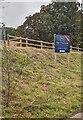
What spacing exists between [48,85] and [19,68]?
4.25ft

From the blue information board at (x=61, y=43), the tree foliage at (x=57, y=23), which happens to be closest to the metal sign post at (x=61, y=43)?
the blue information board at (x=61, y=43)

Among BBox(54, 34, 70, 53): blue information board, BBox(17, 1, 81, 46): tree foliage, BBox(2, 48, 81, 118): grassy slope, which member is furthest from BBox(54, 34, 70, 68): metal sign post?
BBox(17, 1, 81, 46): tree foliage

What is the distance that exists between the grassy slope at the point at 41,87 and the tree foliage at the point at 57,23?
1094 cm

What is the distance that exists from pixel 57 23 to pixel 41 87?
53.0 ft

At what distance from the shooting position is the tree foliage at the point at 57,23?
79.9 feet

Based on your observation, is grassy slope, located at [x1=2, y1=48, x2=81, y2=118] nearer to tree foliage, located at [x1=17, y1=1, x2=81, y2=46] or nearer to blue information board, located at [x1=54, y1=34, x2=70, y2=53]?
blue information board, located at [x1=54, y1=34, x2=70, y2=53]

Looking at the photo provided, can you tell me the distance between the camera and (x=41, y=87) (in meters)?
9.02

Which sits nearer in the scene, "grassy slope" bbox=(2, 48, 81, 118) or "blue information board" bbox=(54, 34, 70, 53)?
"grassy slope" bbox=(2, 48, 81, 118)

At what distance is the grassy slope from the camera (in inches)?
278

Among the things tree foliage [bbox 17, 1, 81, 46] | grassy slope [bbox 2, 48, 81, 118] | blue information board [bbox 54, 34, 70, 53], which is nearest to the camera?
grassy slope [bbox 2, 48, 81, 118]

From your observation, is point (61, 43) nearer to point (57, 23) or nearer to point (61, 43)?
point (61, 43)

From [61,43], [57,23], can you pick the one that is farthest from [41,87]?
[57,23]

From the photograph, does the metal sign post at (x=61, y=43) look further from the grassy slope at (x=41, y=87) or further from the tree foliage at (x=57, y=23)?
the tree foliage at (x=57, y=23)

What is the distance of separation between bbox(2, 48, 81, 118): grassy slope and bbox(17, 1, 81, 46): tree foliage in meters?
10.9
